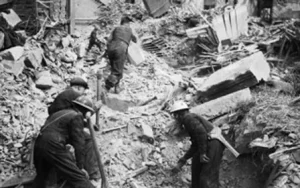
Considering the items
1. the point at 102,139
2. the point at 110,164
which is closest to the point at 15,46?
the point at 102,139

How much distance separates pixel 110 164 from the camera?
7.09 metres

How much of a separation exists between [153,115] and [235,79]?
5.63ft

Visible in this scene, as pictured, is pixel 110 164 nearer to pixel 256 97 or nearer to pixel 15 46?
pixel 256 97

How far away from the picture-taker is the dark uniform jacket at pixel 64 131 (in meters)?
5.55

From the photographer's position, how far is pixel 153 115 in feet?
27.5

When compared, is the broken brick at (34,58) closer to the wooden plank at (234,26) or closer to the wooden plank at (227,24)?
the wooden plank at (227,24)

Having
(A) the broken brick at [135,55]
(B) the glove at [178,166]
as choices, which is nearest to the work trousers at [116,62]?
(A) the broken brick at [135,55]

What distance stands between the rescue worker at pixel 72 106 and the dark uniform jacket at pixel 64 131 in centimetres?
61

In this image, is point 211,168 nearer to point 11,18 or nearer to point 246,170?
point 246,170

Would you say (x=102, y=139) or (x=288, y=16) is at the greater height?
(x=288, y=16)

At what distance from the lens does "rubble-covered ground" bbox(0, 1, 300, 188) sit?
21.9ft

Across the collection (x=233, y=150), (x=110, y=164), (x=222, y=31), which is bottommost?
(x=110, y=164)

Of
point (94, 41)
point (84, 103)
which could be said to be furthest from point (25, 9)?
point (84, 103)

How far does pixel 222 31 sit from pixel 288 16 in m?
2.90
